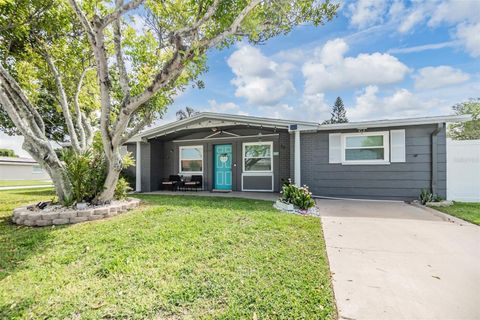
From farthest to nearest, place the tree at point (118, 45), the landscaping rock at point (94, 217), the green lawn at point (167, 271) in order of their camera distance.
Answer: the landscaping rock at point (94, 217)
the tree at point (118, 45)
the green lawn at point (167, 271)

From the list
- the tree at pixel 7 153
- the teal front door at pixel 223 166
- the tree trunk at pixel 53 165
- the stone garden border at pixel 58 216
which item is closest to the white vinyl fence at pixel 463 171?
the teal front door at pixel 223 166

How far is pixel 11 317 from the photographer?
6.75ft

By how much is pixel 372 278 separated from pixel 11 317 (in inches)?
145

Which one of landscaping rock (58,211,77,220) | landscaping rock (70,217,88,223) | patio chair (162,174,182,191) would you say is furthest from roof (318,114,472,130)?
landscaping rock (58,211,77,220)

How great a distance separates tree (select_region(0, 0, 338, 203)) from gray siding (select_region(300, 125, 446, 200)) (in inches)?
172

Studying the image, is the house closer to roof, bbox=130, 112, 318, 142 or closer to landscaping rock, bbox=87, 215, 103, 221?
roof, bbox=130, 112, 318, 142

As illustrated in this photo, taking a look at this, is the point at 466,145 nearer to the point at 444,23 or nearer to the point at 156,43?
the point at 444,23

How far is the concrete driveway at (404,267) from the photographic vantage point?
2150 mm

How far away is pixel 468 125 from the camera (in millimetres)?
19953

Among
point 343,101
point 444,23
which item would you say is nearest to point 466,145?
point 444,23

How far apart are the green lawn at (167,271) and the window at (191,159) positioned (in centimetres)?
672

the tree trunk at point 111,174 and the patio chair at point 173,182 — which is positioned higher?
the tree trunk at point 111,174

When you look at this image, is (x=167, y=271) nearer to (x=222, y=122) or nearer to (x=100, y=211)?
(x=100, y=211)

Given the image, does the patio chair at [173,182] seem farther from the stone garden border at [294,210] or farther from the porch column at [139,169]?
the stone garden border at [294,210]
